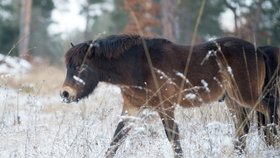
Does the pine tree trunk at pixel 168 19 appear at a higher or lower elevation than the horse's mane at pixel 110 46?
higher

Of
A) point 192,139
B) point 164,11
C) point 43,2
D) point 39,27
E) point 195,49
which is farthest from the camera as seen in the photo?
point 39,27

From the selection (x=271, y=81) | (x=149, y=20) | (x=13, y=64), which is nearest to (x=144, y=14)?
(x=149, y=20)

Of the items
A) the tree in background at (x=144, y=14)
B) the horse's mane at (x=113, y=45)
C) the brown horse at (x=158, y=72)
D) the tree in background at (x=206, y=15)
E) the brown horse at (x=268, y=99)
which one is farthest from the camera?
the tree in background at (x=206, y=15)

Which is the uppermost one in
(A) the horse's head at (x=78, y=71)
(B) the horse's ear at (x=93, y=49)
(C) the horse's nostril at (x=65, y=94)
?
(B) the horse's ear at (x=93, y=49)

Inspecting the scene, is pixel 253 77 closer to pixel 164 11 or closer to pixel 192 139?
pixel 192 139

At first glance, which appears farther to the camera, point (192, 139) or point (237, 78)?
point (237, 78)

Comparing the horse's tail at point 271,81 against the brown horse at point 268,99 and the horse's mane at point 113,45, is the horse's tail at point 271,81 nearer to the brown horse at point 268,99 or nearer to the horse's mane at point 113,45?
the brown horse at point 268,99

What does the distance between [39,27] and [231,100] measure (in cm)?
2491

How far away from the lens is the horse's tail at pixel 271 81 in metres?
5.73

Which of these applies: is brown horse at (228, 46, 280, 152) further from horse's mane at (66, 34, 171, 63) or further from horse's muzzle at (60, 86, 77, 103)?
horse's muzzle at (60, 86, 77, 103)

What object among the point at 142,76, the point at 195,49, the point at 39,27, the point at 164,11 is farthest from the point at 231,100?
the point at 39,27

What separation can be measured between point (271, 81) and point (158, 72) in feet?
5.08

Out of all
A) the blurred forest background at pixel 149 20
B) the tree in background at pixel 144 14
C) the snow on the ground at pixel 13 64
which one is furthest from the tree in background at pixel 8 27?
the snow on the ground at pixel 13 64

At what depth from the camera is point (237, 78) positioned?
5832mm
